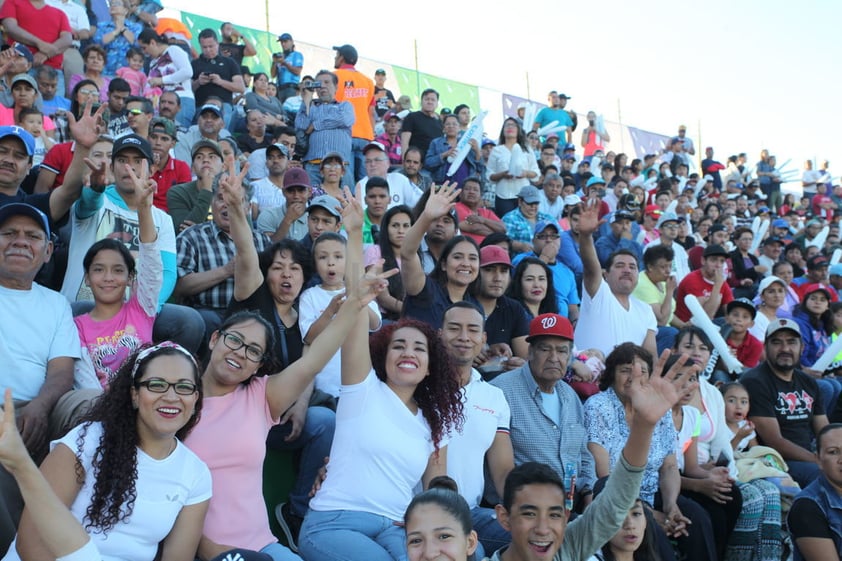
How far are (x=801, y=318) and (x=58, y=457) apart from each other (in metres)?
8.07

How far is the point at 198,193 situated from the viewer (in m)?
6.25

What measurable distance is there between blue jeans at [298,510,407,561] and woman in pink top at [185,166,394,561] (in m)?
0.17

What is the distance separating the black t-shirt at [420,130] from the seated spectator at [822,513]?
7667mm

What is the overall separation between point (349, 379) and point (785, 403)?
4.23 metres

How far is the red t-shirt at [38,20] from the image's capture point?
916cm

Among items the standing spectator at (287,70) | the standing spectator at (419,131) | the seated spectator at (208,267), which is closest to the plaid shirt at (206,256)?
the seated spectator at (208,267)

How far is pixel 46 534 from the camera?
2535 millimetres

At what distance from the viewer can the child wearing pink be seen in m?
3.95

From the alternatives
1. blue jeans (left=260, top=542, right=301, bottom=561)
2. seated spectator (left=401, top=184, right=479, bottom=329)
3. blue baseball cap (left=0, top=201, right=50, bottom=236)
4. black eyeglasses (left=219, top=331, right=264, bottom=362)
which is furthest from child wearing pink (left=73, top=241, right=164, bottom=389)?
seated spectator (left=401, top=184, right=479, bottom=329)

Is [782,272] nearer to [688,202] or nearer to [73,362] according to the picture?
[688,202]

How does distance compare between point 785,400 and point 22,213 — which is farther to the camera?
point 785,400

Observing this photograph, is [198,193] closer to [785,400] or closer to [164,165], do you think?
[164,165]

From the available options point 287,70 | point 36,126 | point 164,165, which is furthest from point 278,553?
point 287,70

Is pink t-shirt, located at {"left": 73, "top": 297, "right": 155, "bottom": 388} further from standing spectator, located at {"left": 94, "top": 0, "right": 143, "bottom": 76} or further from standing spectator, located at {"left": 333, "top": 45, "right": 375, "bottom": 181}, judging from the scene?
standing spectator, located at {"left": 94, "top": 0, "right": 143, "bottom": 76}
